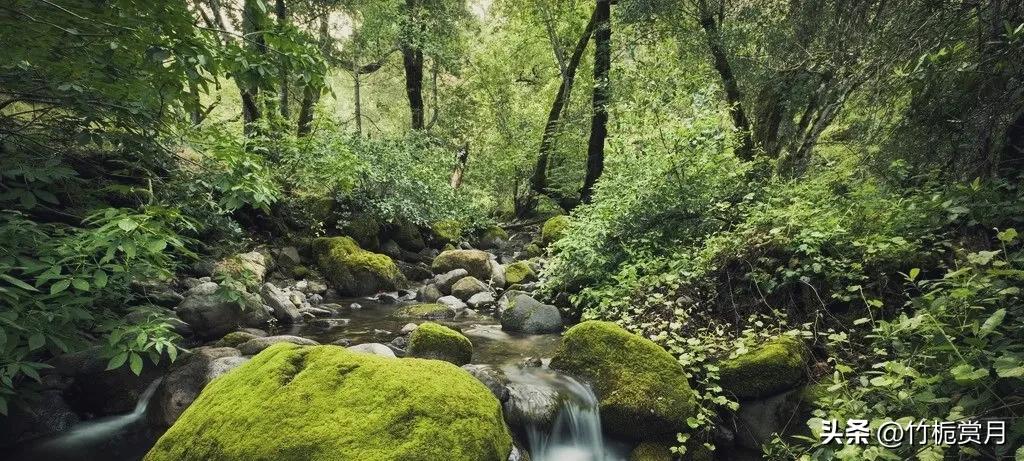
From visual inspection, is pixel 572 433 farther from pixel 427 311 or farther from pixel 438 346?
pixel 427 311

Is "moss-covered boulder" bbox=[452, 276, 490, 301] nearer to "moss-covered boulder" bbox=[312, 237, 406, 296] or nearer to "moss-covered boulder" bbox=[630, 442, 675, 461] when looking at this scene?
"moss-covered boulder" bbox=[312, 237, 406, 296]

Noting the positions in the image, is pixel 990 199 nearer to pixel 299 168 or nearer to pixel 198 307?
pixel 198 307

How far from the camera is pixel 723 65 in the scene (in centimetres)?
976

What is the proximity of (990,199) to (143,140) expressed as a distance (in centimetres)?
664

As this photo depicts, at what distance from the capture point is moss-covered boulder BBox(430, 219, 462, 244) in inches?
602

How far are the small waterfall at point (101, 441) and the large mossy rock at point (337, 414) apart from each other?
1.87m

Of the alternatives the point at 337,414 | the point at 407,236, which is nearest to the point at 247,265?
the point at 407,236

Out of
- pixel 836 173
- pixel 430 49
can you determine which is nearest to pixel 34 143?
pixel 836 173

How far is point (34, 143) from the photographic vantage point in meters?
3.70

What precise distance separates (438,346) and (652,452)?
2.64 meters

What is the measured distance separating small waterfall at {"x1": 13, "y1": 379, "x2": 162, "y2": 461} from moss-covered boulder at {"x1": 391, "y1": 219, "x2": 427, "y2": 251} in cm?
885

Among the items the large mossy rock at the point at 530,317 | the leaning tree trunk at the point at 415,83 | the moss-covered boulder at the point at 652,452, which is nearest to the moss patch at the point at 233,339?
the large mossy rock at the point at 530,317

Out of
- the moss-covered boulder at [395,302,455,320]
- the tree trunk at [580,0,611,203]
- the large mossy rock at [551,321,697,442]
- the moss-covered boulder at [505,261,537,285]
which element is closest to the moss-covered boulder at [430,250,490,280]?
the moss-covered boulder at [505,261,537,285]

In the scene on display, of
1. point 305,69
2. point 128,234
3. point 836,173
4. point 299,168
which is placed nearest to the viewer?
point 128,234
